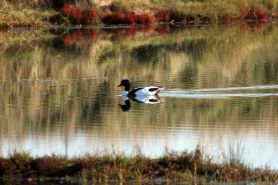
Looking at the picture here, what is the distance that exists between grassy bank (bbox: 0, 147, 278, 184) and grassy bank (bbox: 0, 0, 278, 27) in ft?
110

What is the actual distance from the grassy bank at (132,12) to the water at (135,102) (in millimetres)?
3229

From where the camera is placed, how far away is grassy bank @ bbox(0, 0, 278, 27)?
4750 centimetres

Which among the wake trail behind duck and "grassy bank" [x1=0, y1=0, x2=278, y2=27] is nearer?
the wake trail behind duck

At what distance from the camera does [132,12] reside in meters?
50.4

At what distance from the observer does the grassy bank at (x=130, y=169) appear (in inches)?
518

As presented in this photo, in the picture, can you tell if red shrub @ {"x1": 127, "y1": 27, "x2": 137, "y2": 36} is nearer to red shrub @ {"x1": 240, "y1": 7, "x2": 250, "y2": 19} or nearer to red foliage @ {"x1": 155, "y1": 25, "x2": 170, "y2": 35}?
red foliage @ {"x1": 155, "y1": 25, "x2": 170, "y2": 35}

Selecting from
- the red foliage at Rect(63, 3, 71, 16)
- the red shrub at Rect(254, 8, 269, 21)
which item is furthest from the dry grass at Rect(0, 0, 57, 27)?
the red shrub at Rect(254, 8, 269, 21)

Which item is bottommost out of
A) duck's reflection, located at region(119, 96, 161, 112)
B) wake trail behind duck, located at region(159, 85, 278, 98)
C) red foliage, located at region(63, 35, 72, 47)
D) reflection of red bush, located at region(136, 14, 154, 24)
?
duck's reflection, located at region(119, 96, 161, 112)

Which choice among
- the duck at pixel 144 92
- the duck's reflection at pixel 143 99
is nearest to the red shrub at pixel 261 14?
the duck at pixel 144 92

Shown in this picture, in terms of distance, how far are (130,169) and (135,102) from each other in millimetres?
9521

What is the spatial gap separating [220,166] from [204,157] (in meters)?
0.87

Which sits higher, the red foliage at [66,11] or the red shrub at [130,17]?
the red foliage at [66,11]

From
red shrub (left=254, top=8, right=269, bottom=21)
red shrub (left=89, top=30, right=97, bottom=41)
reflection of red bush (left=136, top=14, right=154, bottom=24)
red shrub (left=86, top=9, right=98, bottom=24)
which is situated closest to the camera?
red shrub (left=89, top=30, right=97, bottom=41)

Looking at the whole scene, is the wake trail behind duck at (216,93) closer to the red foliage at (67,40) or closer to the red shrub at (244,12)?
the red foliage at (67,40)
